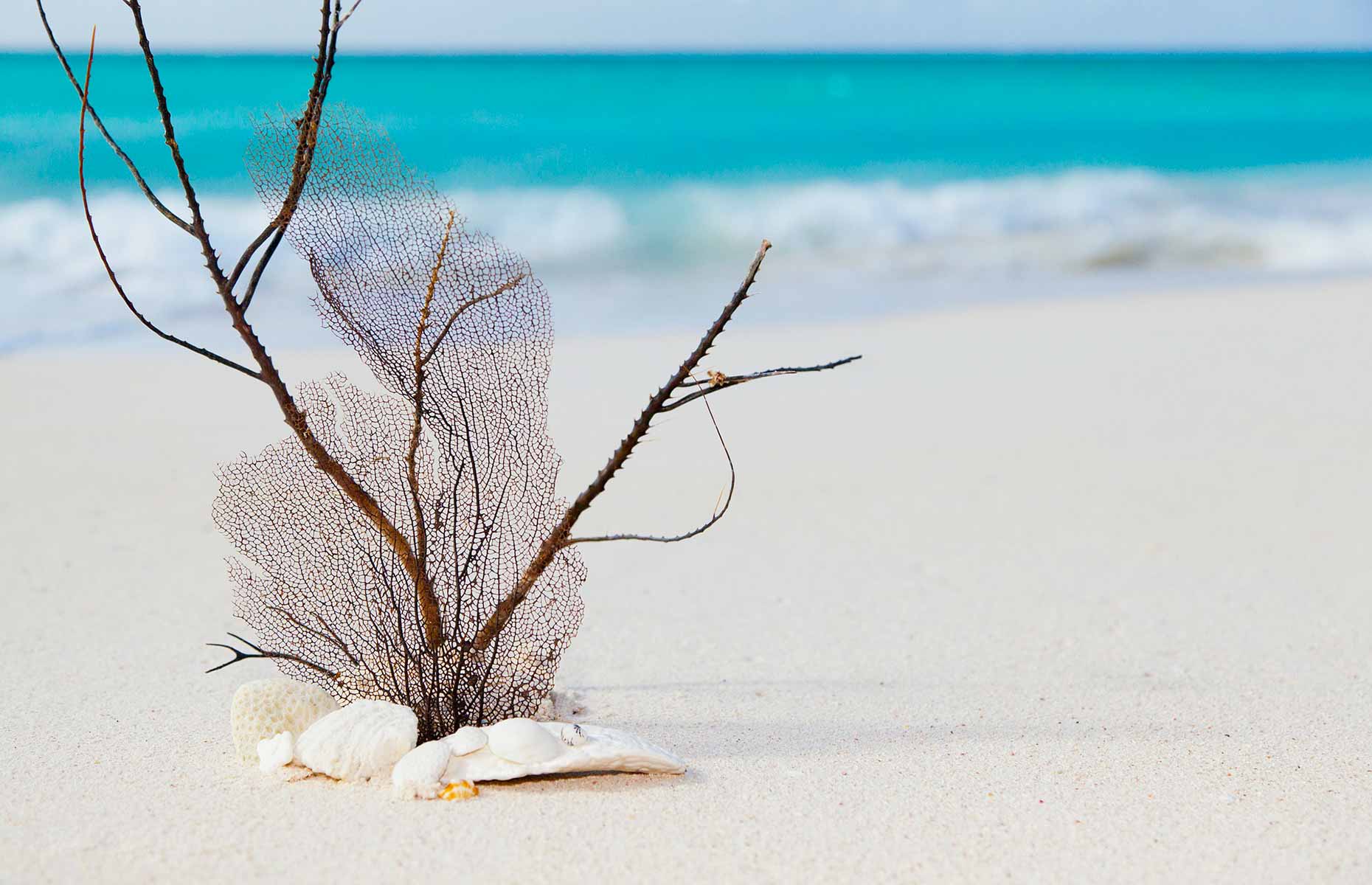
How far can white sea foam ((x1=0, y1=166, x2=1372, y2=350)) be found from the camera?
11328mm

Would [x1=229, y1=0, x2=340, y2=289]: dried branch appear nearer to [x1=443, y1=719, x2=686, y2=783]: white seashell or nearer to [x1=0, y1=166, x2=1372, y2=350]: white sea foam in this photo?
[x1=443, y1=719, x2=686, y2=783]: white seashell

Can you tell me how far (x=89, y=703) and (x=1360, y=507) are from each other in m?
4.73

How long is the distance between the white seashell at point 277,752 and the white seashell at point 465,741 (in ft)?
1.07

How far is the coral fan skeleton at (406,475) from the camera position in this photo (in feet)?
8.61

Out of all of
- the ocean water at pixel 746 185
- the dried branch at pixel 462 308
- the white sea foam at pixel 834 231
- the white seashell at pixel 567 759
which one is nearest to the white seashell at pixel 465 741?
the white seashell at pixel 567 759

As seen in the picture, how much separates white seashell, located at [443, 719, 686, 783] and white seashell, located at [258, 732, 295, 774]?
0.35m

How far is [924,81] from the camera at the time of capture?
30797mm

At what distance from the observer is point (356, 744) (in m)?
2.53

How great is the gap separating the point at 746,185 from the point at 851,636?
14.2 metres

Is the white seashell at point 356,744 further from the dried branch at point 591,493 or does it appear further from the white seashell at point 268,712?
the dried branch at point 591,493

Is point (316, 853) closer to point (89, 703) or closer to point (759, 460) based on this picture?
point (89, 703)

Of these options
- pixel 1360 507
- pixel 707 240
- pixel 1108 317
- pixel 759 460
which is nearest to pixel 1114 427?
pixel 1360 507

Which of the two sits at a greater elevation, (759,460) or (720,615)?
(759,460)

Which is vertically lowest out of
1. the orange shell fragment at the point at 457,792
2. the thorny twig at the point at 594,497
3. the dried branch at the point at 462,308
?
the orange shell fragment at the point at 457,792
